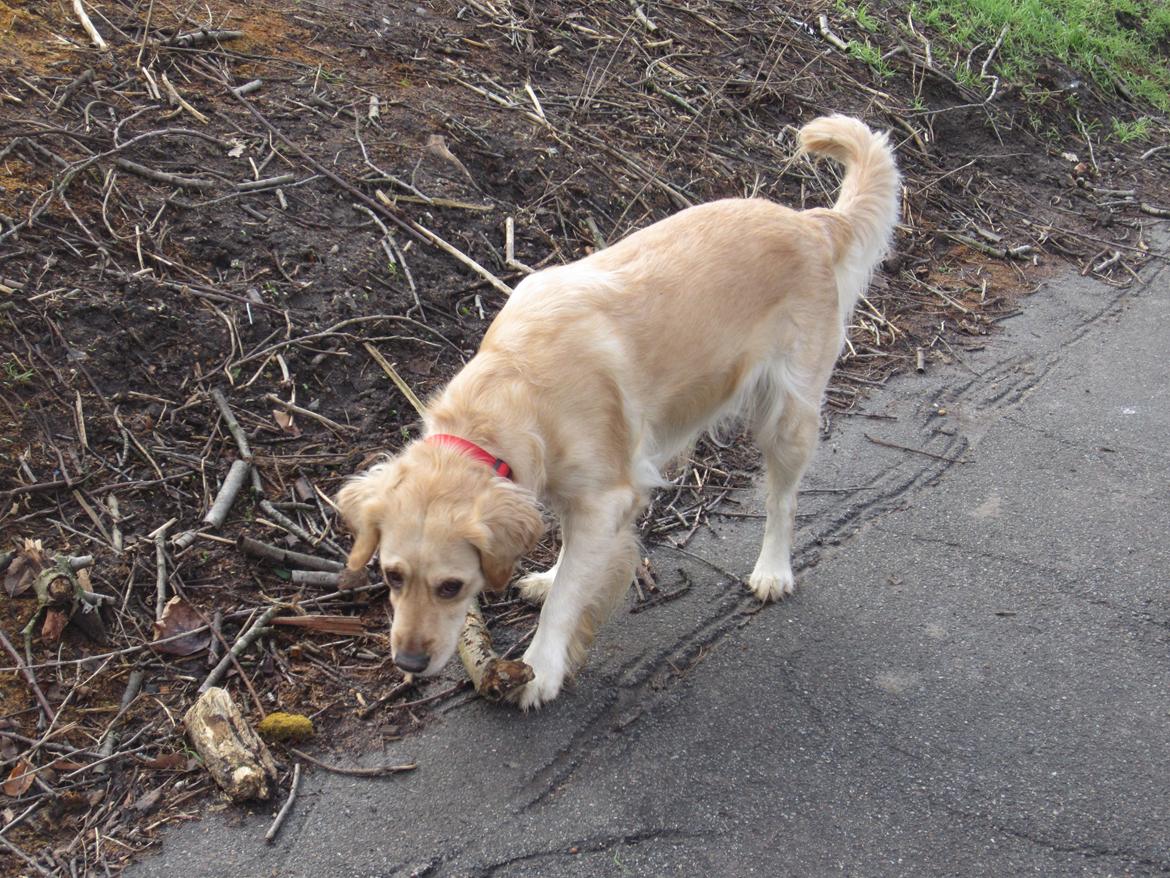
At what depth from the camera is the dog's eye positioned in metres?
3.05

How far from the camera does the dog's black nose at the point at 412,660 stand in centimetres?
301

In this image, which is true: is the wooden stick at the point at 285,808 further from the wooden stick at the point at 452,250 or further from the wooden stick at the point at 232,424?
the wooden stick at the point at 452,250

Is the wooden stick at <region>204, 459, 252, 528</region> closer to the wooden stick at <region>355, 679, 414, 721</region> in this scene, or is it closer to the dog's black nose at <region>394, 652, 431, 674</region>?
the wooden stick at <region>355, 679, 414, 721</region>

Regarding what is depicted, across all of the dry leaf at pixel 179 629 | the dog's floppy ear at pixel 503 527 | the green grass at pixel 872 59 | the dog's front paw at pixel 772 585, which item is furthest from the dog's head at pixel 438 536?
the green grass at pixel 872 59

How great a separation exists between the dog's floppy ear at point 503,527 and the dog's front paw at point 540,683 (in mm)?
451

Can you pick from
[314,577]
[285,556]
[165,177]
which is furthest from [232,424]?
[165,177]

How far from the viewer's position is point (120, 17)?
5406 mm

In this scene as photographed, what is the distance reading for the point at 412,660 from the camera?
3.01 meters

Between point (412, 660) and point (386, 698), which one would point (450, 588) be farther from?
point (386, 698)

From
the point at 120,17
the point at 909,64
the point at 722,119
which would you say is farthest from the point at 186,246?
the point at 909,64

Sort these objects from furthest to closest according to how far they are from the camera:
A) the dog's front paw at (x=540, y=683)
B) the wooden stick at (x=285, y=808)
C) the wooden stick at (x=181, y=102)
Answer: the wooden stick at (x=181, y=102) → the dog's front paw at (x=540, y=683) → the wooden stick at (x=285, y=808)

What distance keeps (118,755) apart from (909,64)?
8454 mm

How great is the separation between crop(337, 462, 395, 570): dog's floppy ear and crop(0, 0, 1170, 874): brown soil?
1.85ft

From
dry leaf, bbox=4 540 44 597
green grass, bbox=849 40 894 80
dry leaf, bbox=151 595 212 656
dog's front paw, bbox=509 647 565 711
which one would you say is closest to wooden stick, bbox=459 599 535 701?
dog's front paw, bbox=509 647 565 711
